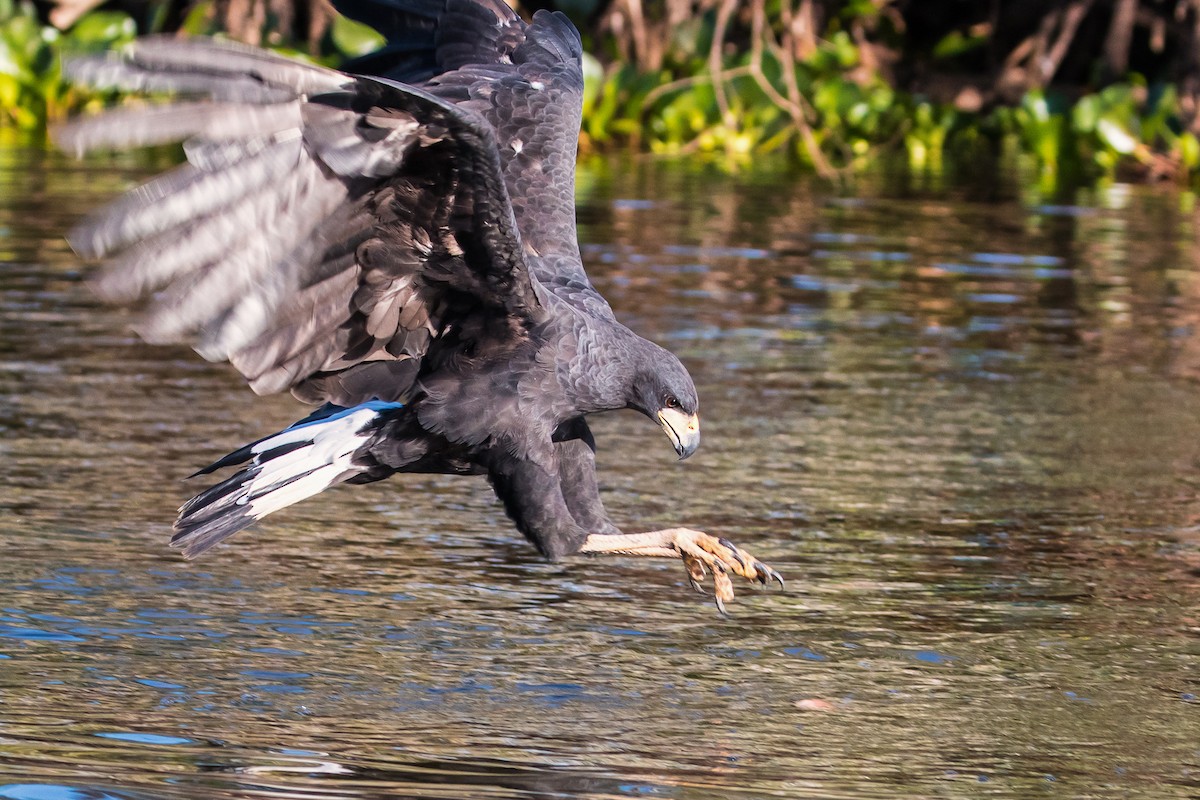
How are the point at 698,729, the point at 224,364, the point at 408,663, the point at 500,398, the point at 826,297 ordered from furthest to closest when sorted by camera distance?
the point at 826,297 → the point at 224,364 → the point at 500,398 → the point at 408,663 → the point at 698,729

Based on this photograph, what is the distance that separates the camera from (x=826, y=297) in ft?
34.3

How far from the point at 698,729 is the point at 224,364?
4655mm

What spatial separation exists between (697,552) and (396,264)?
3.56ft

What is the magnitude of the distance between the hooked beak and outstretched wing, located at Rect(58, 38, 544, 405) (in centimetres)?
44

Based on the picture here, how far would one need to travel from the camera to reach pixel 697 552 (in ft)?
17.2

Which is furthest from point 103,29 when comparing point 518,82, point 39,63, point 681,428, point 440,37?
point 681,428

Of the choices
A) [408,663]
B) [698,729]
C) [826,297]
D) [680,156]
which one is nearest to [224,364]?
[826,297]

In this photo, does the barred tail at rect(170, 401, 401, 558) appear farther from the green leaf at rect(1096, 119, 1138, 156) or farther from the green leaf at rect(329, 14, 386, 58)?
the green leaf at rect(1096, 119, 1138, 156)

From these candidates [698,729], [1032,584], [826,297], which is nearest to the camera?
[698,729]

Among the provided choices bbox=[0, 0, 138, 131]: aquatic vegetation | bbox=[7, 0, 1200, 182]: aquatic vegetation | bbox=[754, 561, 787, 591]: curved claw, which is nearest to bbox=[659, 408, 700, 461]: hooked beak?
bbox=[754, 561, 787, 591]: curved claw

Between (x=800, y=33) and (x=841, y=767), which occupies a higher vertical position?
(x=800, y=33)

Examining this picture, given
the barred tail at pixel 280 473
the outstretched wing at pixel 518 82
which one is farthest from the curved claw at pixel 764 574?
the barred tail at pixel 280 473

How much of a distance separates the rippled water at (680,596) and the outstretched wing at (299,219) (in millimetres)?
Result: 760

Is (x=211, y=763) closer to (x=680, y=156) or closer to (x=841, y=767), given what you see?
(x=841, y=767)
